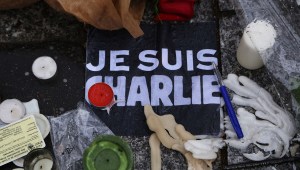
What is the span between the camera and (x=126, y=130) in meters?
1.95

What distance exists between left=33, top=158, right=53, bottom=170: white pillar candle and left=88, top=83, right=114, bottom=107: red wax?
289 millimetres

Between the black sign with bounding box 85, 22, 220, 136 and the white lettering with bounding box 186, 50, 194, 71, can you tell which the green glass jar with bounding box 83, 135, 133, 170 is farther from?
the white lettering with bounding box 186, 50, 194, 71

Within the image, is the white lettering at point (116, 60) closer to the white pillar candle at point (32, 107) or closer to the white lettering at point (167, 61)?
the white lettering at point (167, 61)

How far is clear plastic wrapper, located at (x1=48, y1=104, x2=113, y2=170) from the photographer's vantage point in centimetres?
190

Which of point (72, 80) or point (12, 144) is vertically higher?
point (72, 80)

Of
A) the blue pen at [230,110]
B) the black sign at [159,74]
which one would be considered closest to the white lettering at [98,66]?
the black sign at [159,74]

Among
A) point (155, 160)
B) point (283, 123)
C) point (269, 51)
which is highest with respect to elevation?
point (269, 51)

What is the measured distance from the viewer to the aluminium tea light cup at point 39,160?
1.84 meters

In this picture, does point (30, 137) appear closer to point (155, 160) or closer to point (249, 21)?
point (155, 160)

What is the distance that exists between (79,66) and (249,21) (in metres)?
0.76

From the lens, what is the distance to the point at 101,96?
194cm

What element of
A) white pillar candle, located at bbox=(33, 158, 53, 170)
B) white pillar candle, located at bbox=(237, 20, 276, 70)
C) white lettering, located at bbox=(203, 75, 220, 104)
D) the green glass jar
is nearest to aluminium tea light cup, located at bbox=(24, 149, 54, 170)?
white pillar candle, located at bbox=(33, 158, 53, 170)

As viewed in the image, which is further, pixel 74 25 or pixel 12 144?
pixel 74 25

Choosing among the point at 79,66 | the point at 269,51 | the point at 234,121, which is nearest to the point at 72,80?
the point at 79,66
